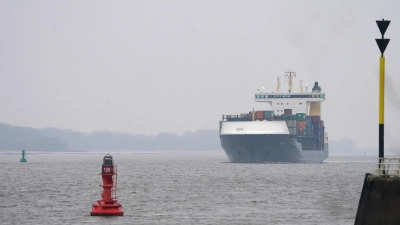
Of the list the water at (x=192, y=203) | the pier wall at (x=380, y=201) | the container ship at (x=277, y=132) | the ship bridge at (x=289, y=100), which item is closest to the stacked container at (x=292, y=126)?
the container ship at (x=277, y=132)

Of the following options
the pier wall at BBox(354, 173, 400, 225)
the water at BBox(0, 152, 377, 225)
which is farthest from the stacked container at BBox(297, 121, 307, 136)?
the pier wall at BBox(354, 173, 400, 225)

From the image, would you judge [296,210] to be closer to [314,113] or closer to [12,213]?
[12,213]

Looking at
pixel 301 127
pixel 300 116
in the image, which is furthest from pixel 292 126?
pixel 301 127

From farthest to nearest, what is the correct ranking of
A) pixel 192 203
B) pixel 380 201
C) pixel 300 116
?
pixel 300 116
pixel 192 203
pixel 380 201

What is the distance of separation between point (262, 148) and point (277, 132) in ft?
11.8

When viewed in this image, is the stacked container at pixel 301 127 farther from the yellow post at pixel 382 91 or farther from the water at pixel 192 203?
the yellow post at pixel 382 91

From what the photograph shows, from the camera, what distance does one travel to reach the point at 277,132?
11406cm

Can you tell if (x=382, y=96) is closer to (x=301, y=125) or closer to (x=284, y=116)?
(x=284, y=116)

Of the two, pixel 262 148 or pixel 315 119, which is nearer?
pixel 262 148

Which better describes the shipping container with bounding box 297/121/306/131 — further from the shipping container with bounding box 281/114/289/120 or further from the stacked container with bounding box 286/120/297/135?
the stacked container with bounding box 286/120/297/135

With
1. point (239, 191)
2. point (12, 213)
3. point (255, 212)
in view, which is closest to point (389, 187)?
point (255, 212)

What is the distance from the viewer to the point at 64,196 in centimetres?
5047

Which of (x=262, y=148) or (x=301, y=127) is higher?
(x=301, y=127)

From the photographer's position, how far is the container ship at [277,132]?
114 m
